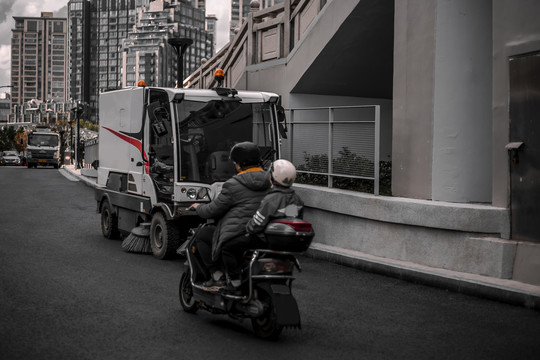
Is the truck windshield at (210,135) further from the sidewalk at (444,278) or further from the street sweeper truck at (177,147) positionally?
the sidewalk at (444,278)

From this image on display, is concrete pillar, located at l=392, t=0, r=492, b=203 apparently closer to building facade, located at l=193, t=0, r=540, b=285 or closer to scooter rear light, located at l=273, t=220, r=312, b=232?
building facade, located at l=193, t=0, r=540, b=285

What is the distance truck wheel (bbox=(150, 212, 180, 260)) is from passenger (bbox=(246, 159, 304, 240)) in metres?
4.98

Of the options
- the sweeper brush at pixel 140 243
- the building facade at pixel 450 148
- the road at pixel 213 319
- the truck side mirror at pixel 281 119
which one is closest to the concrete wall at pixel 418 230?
the building facade at pixel 450 148

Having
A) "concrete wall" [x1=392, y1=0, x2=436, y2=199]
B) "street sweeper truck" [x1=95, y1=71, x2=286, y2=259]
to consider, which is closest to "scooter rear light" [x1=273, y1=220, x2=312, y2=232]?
"street sweeper truck" [x1=95, y1=71, x2=286, y2=259]

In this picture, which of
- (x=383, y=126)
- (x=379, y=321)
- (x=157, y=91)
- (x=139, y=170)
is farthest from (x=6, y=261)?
(x=383, y=126)

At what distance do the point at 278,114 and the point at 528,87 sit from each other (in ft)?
14.8

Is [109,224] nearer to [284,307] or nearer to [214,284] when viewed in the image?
[214,284]

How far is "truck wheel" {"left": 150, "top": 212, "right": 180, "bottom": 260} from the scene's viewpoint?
1134 cm

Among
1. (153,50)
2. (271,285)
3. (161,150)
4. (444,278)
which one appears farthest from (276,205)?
(153,50)

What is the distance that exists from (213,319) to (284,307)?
143 centimetres

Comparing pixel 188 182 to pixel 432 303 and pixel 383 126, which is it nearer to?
pixel 432 303

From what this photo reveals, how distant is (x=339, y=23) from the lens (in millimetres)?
15445

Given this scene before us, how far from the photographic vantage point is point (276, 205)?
6.30 meters

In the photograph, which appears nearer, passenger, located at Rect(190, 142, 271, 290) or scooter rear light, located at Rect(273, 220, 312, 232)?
scooter rear light, located at Rect(273, 220, 312, 232)
